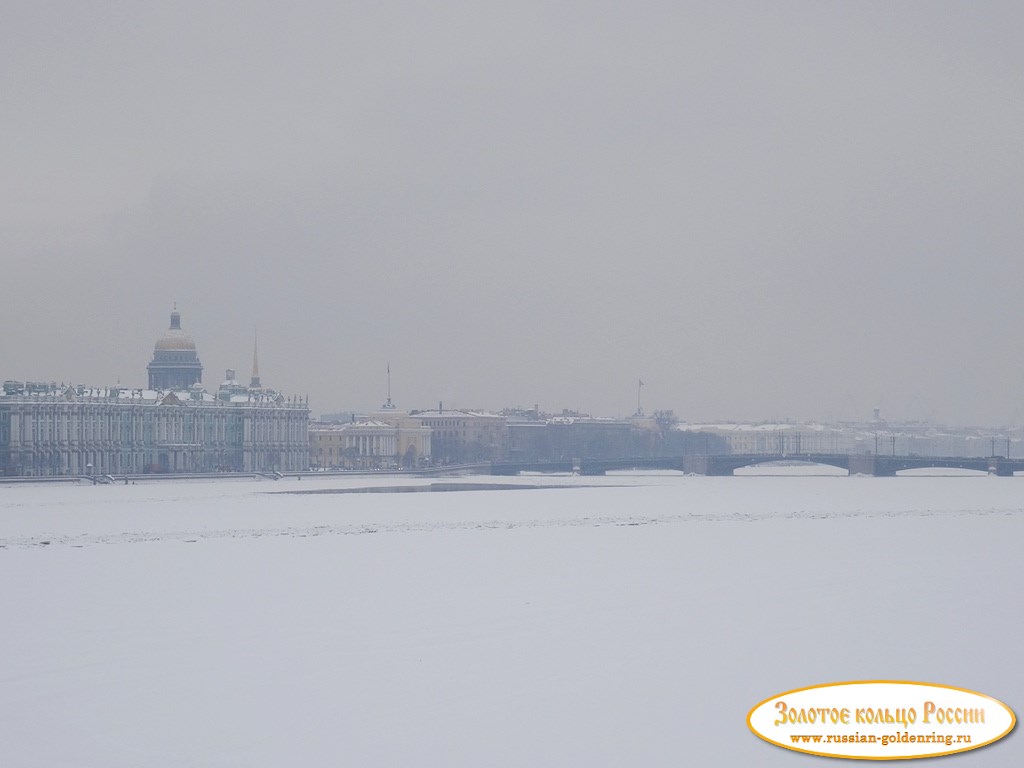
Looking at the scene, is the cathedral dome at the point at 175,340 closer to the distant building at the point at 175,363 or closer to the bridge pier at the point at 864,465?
the distant building at the point at 175,363

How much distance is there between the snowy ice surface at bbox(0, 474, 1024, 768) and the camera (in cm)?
1186

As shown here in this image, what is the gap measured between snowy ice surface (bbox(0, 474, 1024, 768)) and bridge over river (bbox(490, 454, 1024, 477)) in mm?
42258

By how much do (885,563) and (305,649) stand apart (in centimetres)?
1171

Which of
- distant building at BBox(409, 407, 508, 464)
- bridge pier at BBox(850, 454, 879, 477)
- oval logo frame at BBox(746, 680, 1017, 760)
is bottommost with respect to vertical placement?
oval logo frame at BBox(746, 680, 1017, 760)

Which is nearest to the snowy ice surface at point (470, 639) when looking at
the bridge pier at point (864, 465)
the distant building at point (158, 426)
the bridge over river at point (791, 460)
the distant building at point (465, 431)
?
the bridge over river at point (791, 460)

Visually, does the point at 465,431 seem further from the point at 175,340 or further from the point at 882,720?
the point at 882,720

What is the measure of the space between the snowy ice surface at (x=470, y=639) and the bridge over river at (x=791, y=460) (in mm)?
42258

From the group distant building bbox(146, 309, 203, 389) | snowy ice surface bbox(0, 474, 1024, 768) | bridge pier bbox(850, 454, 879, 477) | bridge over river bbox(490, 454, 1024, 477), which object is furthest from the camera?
distant building bbox(146, 309, 203, 389)

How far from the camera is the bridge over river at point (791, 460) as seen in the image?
74000 mm

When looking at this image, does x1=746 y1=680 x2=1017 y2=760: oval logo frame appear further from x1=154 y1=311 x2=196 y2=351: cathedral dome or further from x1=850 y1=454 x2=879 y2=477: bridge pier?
x1=154 y1=311 x2=196 y2=351: cathedral dome

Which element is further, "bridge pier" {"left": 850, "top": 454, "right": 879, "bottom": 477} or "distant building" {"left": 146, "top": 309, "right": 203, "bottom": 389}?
"distant building" {"left": 146, "top": 309, "right": 203, "bottom": 389}

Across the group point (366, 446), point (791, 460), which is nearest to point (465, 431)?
point (366, 446)

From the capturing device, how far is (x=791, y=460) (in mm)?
80188

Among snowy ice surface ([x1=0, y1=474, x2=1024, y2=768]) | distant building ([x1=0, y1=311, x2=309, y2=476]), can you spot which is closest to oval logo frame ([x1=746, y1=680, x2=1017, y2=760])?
snowy ice surface ([x1=0, y1=474, x2=1024, y2=768])
